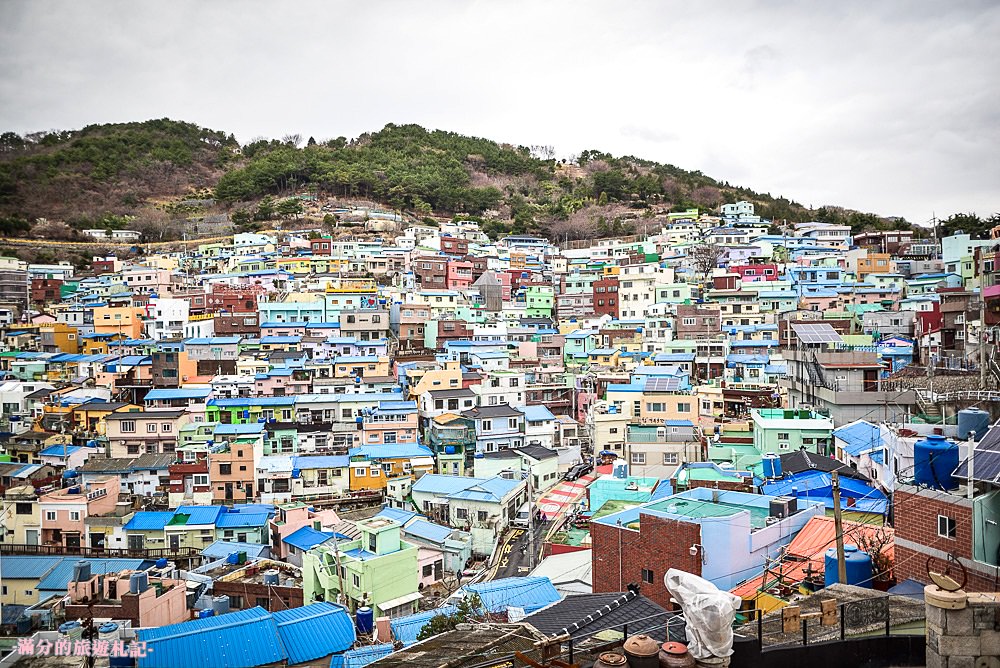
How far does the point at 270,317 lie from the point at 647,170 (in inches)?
1848

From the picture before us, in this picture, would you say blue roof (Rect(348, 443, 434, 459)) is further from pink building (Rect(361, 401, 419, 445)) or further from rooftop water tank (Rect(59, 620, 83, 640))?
rooftop water tank (Rect(59, 620, 83, 640))

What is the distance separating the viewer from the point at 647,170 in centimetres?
6881

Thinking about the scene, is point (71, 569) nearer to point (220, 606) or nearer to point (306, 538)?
point (306, 538)

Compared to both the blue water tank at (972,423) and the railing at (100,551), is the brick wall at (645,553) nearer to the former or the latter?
the blue water tank at (972,423)

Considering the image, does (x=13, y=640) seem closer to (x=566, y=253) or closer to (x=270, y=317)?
(x=270, y=317)

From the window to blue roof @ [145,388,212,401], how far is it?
23.8 m

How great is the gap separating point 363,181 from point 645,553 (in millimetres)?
51946

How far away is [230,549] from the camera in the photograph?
57.8 ft

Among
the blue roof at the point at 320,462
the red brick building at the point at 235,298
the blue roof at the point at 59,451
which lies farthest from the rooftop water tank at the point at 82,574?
the red brick building at the point at 235,298

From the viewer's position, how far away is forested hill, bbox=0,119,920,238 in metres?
56.0

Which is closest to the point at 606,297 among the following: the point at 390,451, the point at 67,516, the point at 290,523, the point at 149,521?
the point at 390,451

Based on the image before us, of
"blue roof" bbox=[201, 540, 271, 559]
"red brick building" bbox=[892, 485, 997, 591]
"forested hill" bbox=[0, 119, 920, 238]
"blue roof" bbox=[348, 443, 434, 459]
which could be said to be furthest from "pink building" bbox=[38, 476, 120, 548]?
"forested hill" bbox=[0, 119, 920, 238]

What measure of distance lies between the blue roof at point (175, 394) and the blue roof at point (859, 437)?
816 inches

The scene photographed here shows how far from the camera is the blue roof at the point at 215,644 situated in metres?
9.75
